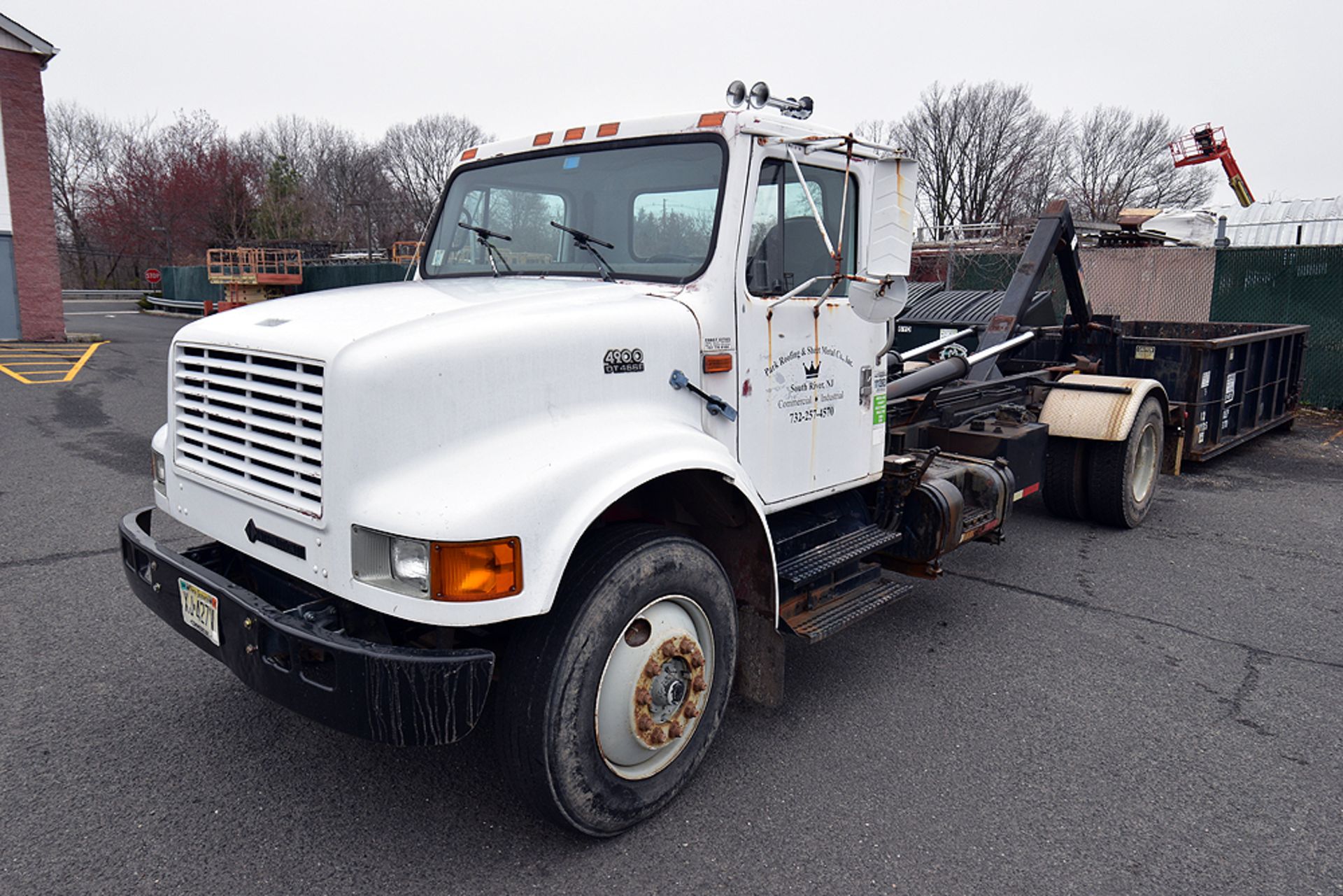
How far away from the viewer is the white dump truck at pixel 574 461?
8.52ft

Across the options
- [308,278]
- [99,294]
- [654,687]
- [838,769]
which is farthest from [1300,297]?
[99,294]

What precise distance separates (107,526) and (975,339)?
730 cm

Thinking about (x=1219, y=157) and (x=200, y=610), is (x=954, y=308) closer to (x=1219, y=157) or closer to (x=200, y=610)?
(x=200, y=610)

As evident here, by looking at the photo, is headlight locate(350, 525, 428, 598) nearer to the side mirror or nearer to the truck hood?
the truck hood

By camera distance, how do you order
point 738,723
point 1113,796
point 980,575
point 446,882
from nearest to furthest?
point 446,882, point 1113,796, point 738,723, point 980,575

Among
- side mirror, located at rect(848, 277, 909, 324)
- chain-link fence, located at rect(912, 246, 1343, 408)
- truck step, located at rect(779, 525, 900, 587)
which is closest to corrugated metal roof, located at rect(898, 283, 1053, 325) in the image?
chain-link fence, located at rect(912, 246, 1343, 408)

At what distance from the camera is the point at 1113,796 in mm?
3338

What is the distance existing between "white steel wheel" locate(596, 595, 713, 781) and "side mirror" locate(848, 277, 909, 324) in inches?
48.2

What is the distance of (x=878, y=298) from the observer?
3404mm

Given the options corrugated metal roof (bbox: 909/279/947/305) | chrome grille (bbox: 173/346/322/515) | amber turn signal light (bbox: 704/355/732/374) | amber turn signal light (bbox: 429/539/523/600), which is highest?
corrugated metal roof (bbox: 909/279/947/305)

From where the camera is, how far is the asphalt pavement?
2.90 metres

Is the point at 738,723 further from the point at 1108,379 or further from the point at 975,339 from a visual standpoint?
the point at 975,339

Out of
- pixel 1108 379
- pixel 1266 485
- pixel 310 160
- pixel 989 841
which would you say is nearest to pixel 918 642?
pixel 989 841

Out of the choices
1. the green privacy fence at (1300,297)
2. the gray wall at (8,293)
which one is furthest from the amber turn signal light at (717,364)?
the gray wall at (8,293)
